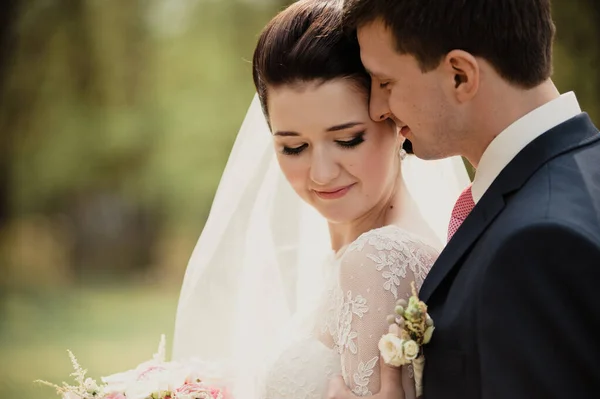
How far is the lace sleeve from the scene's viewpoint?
8.80ft

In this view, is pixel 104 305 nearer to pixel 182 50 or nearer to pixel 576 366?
pixel 182 50

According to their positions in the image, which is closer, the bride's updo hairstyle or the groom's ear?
the groom's ear

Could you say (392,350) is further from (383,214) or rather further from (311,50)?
(311,50)

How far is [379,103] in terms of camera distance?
3010 millimetres

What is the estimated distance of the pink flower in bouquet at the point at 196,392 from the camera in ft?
10.5

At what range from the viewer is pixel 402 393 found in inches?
105

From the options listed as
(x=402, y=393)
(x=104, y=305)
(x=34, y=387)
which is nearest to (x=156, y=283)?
(x=104, y=305)

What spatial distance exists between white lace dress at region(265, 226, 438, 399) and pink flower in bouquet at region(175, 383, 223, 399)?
32cm

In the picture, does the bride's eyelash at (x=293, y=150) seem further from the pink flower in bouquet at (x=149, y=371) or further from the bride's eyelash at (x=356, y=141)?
the pink flower in bouquet at (x=149, y=371)

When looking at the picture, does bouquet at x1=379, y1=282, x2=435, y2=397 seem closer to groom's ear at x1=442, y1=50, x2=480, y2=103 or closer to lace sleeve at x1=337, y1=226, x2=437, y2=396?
lace sleeve at x1=337, y1=226, x2=437, y2=396

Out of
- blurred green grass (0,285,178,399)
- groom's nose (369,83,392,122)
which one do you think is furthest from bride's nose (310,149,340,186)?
blurred green grass (0,285,178,399)

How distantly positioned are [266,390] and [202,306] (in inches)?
37.9

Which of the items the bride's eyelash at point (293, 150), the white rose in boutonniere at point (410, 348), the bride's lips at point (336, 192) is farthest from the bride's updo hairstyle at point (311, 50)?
the white rose in boutonniere at point (410, 348)

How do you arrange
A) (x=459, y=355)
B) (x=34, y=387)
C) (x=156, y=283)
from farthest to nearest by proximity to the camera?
(x=156, y=283)
(x=34, y=387)
(x=459, y=355)
